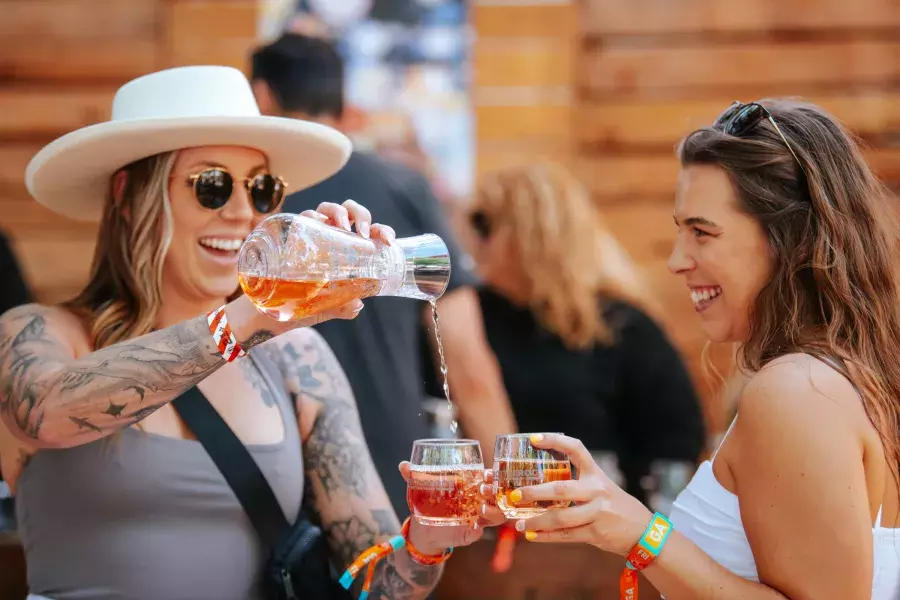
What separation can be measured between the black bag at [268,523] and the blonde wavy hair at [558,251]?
2.07 meters

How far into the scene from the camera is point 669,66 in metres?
5.84

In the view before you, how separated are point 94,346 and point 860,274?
155cm

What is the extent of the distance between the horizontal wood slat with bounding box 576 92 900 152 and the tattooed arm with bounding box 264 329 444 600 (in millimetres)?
3785

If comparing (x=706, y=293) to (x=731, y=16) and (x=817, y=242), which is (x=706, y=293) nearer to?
(x=817, y=242)

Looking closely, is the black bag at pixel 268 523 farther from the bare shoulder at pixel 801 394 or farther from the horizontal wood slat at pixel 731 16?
the horizontal wood slat at pixel 731 16

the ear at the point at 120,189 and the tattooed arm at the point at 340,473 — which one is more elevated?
the ear at the point at 120,189

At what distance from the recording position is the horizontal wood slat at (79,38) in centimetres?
593

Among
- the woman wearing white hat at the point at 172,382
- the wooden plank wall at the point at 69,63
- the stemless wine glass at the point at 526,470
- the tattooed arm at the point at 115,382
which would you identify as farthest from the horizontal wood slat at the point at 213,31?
the stemless wine glass at the point at 526,470

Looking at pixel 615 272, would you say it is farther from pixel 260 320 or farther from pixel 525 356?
pixel 260 320

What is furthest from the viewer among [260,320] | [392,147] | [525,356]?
[392,147]

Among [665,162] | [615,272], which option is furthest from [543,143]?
[615,272]

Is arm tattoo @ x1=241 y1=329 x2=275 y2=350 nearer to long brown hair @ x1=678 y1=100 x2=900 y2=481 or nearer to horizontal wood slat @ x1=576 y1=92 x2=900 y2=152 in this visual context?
long brown hair @ x1=678 y1=100 x2=900 y2=481

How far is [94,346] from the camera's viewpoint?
2.27 metres

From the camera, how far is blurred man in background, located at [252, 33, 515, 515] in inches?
136
